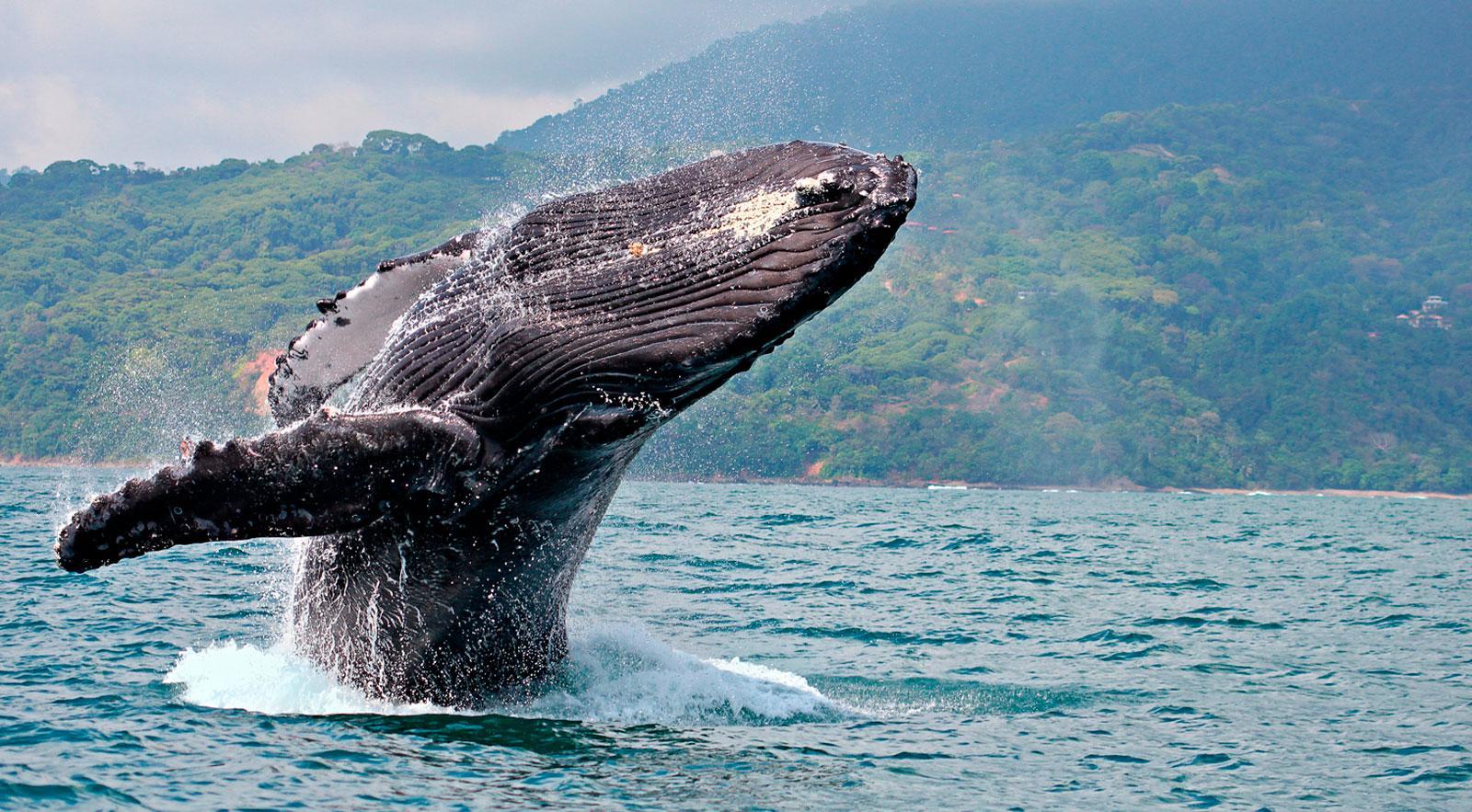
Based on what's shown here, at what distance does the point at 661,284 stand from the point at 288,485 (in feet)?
4.40

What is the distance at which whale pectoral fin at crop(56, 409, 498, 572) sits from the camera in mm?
4426

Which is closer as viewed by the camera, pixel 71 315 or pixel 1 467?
pixel 1 467

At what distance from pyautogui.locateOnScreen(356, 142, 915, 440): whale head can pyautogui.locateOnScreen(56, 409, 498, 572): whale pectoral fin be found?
192 mm

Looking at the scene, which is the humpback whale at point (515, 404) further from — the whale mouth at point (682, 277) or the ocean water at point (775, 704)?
the ocean water at point (775, 704)

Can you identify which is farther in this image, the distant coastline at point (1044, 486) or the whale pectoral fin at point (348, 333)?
the distant coastline at point (1044, 486)

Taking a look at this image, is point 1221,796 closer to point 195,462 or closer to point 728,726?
point 728,726

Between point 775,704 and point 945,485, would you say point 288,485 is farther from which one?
point 945,485

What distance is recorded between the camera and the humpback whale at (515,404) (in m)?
4.51

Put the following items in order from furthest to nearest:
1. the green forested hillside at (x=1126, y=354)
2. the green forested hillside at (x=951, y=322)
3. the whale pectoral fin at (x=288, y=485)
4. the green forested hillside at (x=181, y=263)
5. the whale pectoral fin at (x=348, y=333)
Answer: the green forested hillside at (x=1126, y=354)
the green forested hillside at (x=951, y=322)
the green forested hillside at (x=181, y=263)
the whale pectoral fin at (x=348, y=333)
the whale pectoral fin at (x=288, y=485)

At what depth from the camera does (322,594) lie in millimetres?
5934

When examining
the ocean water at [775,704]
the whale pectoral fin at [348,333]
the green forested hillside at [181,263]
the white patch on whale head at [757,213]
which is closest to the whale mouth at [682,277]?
the white patch on whale head at [757,213]

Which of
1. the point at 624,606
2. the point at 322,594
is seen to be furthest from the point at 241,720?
the point at 624,606

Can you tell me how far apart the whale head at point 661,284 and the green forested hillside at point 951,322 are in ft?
212

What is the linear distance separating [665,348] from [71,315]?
95.5 metres
